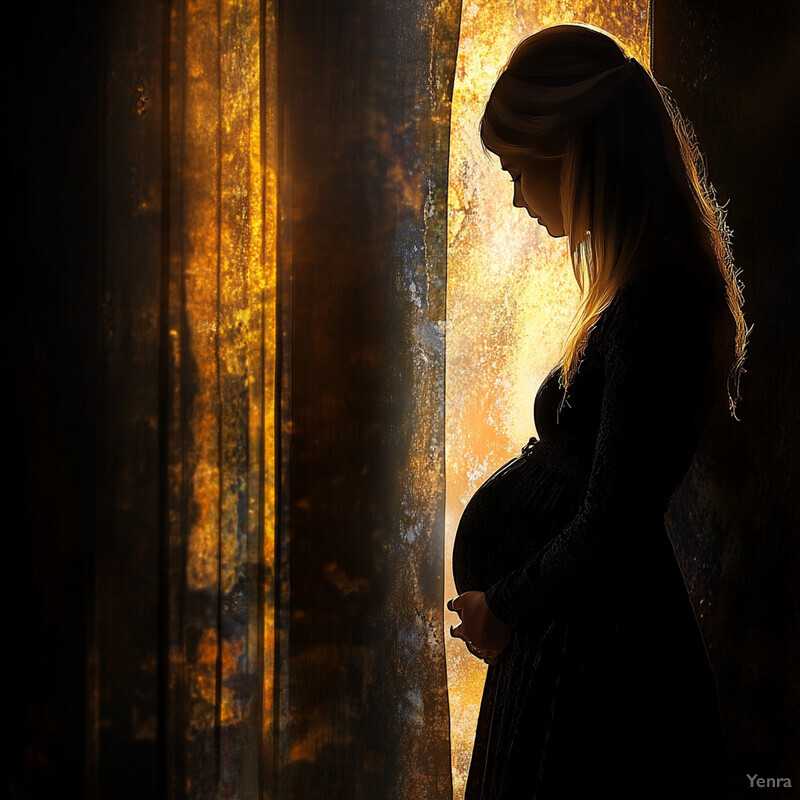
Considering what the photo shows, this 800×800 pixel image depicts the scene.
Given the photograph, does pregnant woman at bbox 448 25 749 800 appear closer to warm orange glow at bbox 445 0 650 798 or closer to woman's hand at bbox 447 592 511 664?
woman's hand at bbox 447 592 511 664

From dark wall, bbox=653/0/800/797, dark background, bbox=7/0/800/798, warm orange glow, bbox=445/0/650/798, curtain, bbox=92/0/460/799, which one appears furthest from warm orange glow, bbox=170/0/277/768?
dark wall, bbox=653/0/800/797

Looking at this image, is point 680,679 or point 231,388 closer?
point 680,679

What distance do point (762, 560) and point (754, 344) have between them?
1.16ft

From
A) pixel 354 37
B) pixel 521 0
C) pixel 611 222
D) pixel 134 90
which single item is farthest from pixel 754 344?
pixel 134 90

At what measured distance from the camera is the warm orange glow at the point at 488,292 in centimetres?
121

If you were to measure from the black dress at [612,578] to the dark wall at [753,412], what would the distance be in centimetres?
46

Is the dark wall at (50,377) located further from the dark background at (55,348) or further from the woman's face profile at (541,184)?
the woman's face profile at (541,184)

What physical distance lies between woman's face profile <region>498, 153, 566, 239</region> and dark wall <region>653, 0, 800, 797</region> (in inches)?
19.8

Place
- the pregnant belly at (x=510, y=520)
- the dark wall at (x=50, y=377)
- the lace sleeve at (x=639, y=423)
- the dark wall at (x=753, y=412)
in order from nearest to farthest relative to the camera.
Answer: the lace sleeve at (x=639, y=423) → the pregnant belly at (x=510, y=520) → the dark wall at (x=50, y=377) → the dark wall at (x=753, y=412)

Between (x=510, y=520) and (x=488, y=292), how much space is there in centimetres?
49

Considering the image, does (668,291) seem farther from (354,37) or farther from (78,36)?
(78,36)

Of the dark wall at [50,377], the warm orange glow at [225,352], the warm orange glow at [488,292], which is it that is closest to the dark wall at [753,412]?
the warm orange glow at [488,292]

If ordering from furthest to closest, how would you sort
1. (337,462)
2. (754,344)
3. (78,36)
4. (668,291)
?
(754,344) → (337,462) → (78,36) → (668,291)

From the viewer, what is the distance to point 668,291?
2.32 feet
